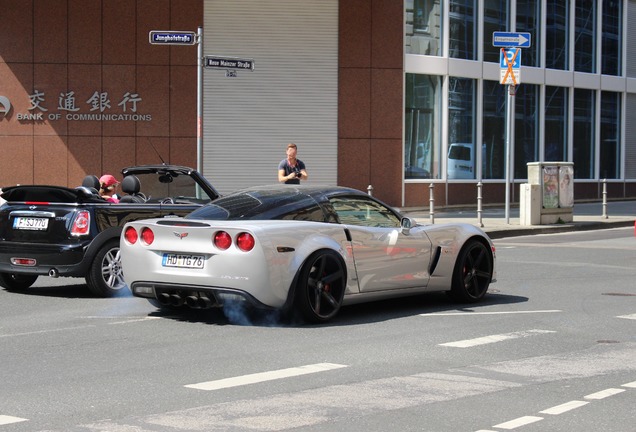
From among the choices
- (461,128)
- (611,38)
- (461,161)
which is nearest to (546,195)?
(461,161)

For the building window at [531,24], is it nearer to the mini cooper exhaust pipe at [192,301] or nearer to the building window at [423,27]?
the building window at [423,27]

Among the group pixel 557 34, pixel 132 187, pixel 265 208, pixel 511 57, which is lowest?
pixel 265 208

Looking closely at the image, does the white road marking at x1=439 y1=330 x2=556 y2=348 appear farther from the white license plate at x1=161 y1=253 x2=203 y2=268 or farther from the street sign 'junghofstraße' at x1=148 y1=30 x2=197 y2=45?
the street sign 'junghofstraße' at x1=148 y1=30 x2=197 y2=45

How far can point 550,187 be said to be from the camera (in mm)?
25609

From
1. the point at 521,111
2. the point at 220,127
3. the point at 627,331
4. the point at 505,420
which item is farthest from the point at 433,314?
the point at 521,111

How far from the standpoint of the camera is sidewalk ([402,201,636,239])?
23.9m

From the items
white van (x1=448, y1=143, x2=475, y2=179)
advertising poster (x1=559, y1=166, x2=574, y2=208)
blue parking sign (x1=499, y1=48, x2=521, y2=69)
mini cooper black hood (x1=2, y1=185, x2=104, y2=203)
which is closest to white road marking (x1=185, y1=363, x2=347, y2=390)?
mini cooper black hood (x1=2, y1=185, x2=104, y2=203)

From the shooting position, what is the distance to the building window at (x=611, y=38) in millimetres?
38156

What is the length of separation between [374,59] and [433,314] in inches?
785

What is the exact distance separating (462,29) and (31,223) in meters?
22.4

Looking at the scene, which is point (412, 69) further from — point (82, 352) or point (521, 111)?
point (82, 352)

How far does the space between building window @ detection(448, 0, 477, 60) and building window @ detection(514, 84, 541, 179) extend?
2608mm

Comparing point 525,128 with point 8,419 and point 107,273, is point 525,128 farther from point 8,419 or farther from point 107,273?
point 8,419

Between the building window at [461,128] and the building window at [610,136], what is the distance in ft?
→ 24.7
